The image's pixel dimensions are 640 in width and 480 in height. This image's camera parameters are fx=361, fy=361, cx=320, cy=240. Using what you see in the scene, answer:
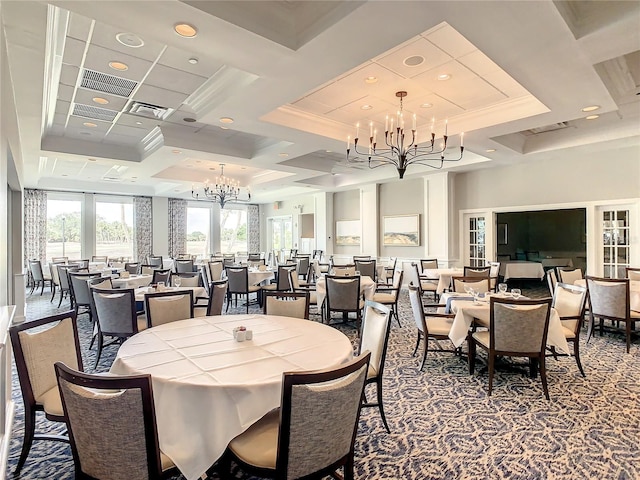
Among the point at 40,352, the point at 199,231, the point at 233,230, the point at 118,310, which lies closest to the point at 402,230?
the point at 118,310

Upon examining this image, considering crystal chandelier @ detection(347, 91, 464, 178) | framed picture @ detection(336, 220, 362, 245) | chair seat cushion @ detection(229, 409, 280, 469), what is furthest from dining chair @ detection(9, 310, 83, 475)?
A: framed picture @ detection(336, 220, 362, 245)

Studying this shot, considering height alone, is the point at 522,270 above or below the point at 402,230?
below

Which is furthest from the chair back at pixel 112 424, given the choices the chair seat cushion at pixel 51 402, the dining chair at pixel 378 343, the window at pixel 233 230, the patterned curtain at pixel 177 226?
the window at pixel 233 230

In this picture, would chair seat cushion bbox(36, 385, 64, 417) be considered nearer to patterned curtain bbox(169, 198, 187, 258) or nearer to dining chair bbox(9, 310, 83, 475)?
dining chair bbox(9, 310, 83, 475)

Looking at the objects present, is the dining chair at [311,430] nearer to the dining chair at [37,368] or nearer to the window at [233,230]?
the dining chair at [37,368]

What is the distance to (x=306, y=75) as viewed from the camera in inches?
148

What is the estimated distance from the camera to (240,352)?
2.25 m

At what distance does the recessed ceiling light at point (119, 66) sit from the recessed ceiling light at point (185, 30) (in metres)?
1.64

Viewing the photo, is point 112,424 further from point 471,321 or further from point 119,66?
point 119,66

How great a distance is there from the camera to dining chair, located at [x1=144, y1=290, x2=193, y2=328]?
3496mm

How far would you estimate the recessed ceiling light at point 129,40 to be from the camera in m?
3.56

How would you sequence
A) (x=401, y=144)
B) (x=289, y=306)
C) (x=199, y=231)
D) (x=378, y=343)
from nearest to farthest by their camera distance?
(x=378, y=343) < (x=289, y=306) < (x=401, y=144) < (x=199, y=231)

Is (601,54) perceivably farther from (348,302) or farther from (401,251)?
(401,251)

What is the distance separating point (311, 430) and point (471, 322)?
9.15ft
